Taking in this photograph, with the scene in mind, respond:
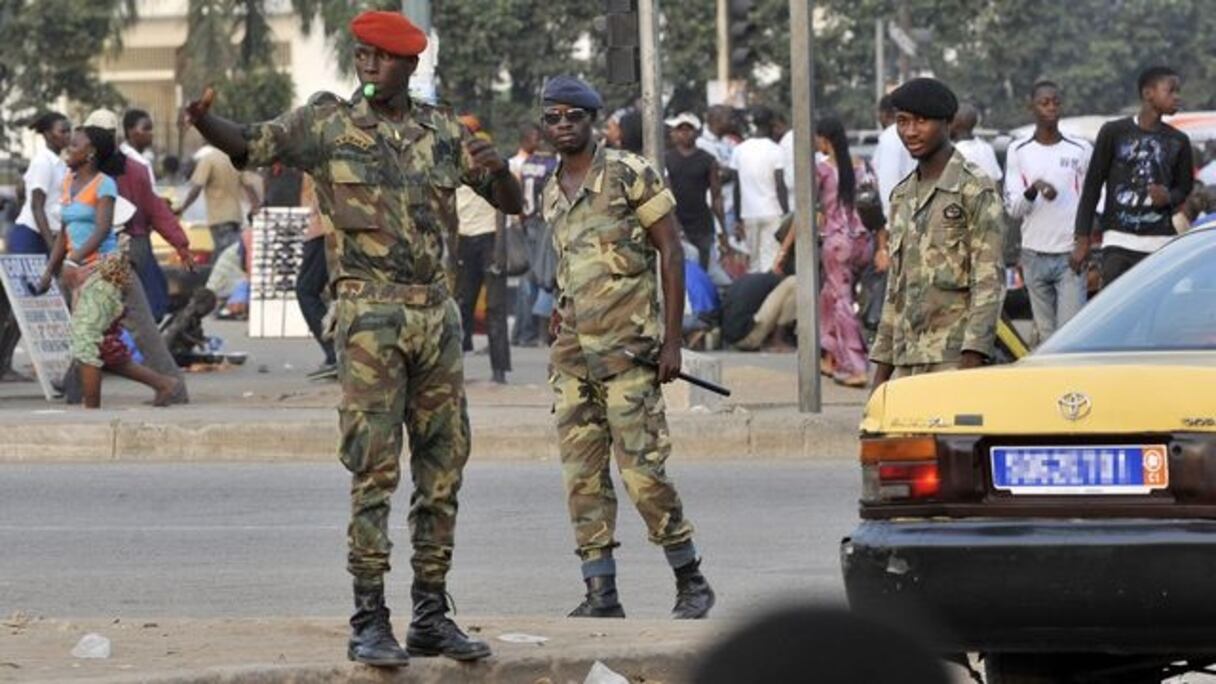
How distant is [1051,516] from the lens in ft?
21.2

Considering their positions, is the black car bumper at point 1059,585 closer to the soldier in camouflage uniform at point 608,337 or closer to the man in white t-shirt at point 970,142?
the soldier in camouflage uniform at point 608,337

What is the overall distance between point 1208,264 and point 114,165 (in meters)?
10.9

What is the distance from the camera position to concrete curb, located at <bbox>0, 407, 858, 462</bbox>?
14938mm

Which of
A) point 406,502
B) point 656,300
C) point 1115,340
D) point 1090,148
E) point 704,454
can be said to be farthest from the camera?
point 1090,148

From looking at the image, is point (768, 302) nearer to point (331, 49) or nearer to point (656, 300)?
point (656, 300)

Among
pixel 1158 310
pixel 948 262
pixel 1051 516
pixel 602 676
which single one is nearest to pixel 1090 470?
pixel 1051 516

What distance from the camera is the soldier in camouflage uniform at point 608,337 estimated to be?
8844 mm

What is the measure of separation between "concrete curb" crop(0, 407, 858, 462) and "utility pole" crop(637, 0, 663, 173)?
1.47m

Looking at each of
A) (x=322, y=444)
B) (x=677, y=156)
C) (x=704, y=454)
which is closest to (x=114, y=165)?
(x=322, y=444)

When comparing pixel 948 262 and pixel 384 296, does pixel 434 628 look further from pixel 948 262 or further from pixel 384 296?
pixel 948 262

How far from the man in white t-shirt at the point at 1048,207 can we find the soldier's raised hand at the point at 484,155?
8906 millimetres

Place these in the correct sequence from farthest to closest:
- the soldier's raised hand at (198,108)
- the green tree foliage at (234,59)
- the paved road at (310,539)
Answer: the green tree foliage at (234,59), the paved road at (310,539), the soldier's raised hand at (198,108)

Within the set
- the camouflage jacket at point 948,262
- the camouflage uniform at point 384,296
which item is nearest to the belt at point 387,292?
the camouflage uniform at point 384,296

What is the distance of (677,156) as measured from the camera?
21.8 meters
